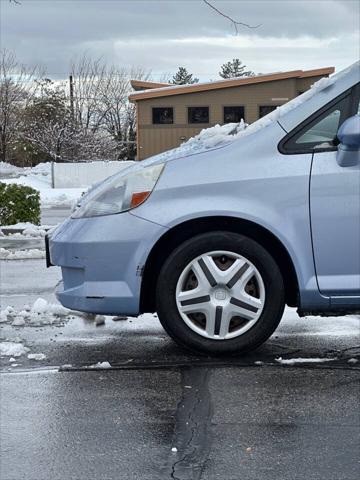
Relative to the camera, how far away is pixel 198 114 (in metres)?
37.6

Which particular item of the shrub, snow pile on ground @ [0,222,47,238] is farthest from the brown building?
snow pile on ground @ [0,222,47,238]

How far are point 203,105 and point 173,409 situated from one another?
3444 cm

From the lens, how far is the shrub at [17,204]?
12641mm

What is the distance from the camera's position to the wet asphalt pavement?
3.27m

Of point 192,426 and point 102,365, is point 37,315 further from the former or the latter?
point 192,426

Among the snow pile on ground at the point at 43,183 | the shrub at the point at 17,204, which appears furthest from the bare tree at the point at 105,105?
the shrub at the point at 17,204

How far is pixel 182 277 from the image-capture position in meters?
4.80

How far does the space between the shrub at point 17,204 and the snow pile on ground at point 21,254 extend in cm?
277

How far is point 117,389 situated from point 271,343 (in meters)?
1.39

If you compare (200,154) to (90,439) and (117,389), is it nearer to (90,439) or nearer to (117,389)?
(117,389)

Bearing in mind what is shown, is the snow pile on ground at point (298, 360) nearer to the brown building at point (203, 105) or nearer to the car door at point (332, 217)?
the car door at point (332, 217)

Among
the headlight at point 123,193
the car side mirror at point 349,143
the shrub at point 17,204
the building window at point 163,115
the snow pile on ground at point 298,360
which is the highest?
the building window at point 163,115

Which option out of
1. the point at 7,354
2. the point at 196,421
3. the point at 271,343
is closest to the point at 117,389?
the point at 196,421

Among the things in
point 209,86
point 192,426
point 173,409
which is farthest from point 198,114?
point 192,426
